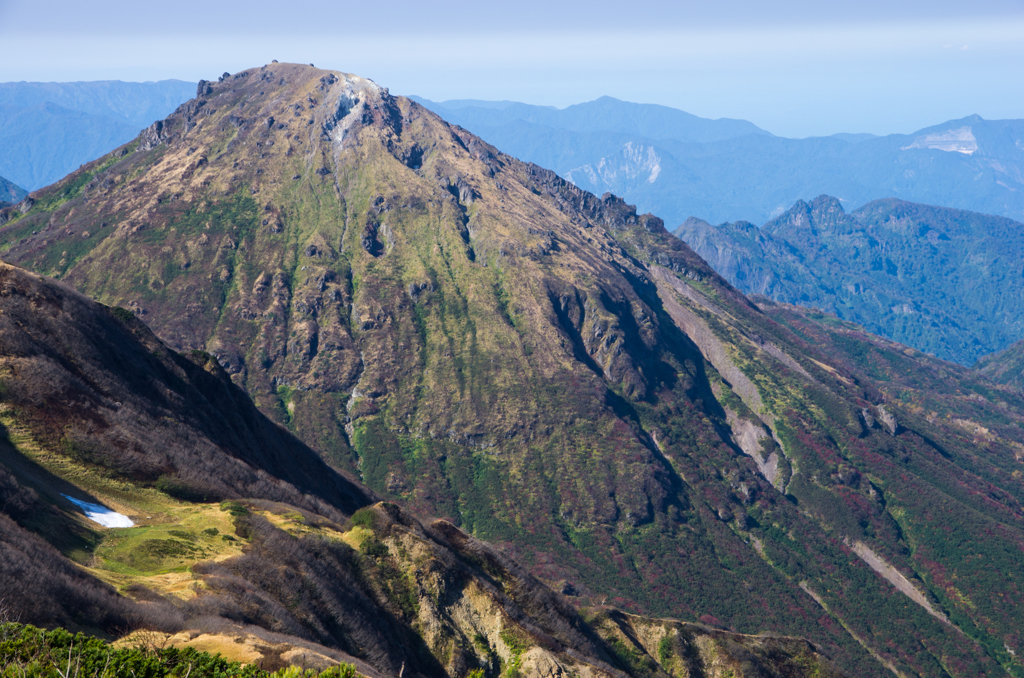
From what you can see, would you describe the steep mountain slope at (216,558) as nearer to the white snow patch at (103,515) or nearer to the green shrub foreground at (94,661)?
the white snow patch at (103,515)

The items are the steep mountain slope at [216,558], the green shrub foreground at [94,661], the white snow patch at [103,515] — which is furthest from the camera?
the white snow patch at [103,515]

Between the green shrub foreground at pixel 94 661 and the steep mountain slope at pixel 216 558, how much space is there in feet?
22.8

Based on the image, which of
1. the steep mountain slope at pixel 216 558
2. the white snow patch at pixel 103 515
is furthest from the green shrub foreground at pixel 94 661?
the white snow patch at pixel 103 515

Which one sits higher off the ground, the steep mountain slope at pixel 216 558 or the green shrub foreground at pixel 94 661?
the green shrub foreground at pixel 94 661

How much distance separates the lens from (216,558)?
72.3 m

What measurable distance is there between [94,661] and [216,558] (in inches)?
1225

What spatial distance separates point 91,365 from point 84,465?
995 inches

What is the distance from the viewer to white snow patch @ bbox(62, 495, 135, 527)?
75812 mm

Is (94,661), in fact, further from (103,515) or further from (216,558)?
(103,515)

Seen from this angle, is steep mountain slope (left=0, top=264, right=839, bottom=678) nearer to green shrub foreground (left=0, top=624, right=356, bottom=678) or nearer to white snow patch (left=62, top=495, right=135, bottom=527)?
white snow patch (left=62, top=495, right=135, bottom=527)

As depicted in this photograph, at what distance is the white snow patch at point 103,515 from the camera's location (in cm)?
7581

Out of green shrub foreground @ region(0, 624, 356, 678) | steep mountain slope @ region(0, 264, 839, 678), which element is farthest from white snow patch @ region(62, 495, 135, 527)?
green shrub foreground @ region(0, 624, 356, 678)

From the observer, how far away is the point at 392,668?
74375 mm

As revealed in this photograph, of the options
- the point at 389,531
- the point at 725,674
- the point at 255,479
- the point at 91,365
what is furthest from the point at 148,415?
the point at 725,674
